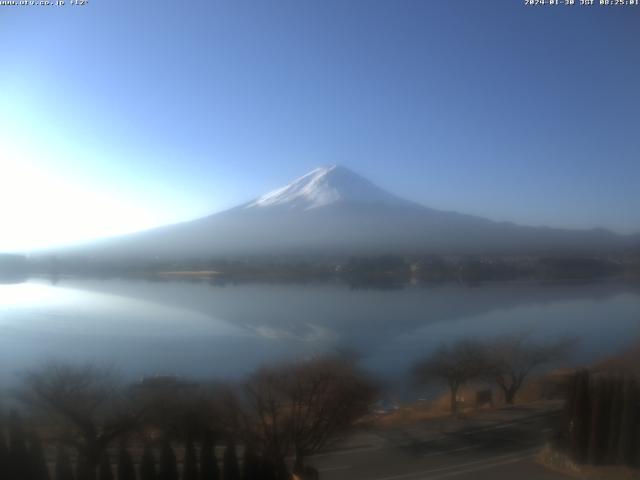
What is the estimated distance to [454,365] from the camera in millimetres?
3412

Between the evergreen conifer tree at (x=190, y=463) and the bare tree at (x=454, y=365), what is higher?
the bare tree at (x=454, y=365)

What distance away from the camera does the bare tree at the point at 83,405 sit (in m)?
2.73

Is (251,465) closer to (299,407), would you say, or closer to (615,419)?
(299,407)

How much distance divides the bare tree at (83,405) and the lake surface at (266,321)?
11 cm

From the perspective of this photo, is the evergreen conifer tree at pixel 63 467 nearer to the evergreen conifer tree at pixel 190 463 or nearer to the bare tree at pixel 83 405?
the bare tree at pixel 83 405

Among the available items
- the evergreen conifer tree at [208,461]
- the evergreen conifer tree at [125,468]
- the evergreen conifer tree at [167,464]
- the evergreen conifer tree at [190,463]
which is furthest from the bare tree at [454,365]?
the evergreen conifer tree at [125,468]

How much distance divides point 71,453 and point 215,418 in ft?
2.69

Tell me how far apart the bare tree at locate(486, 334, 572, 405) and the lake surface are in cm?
9

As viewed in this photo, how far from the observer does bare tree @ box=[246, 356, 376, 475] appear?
2.82 meters

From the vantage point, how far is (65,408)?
2.78 m

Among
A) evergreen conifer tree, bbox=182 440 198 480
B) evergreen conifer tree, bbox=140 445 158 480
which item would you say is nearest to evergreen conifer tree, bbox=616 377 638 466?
evergreen conifer tree, bbox=182 440 198 480

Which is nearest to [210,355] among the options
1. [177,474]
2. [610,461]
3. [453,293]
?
[177,474]

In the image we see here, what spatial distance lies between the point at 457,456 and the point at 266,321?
1.50 meters

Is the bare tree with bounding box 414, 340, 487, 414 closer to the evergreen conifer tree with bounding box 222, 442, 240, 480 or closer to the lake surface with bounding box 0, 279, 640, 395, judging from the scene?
the lake surface with bounding box 0, 279, 640, 395
